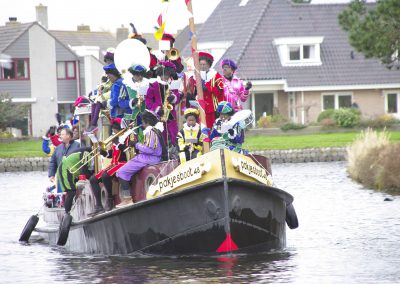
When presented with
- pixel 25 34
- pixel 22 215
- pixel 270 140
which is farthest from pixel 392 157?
pixel 25 34

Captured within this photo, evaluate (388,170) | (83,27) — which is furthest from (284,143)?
(83,27)

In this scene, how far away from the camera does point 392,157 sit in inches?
1215

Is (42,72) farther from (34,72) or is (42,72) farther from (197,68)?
(197,68)

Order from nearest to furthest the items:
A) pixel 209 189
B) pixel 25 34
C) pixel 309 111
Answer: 1. pixel 209 189
2. pixel 309 111
3. pixel 25 34

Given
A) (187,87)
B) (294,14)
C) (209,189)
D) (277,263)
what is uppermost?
(294,14)

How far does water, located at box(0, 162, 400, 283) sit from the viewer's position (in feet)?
55.6

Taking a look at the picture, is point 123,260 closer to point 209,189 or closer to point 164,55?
point 209,189

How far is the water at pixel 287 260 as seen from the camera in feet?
55.6

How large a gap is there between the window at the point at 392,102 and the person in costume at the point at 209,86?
4557cm

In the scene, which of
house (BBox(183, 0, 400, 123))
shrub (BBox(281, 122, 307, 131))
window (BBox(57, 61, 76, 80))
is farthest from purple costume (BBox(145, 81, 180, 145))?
window (BBox(57, 61, 76, 80))

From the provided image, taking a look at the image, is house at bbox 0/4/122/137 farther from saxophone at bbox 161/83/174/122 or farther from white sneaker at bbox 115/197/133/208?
white sneaker at bbox 115/197/133/208

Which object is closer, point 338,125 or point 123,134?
point 123,134

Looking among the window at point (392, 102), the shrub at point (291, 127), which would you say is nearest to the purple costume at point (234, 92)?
the shrub at point (291, 127)

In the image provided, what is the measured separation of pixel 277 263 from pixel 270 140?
3338cm
